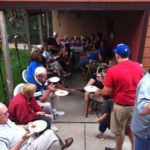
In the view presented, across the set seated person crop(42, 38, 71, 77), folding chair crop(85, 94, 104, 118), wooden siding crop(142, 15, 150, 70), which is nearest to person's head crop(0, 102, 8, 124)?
folding chair crop(85, 94, 104, 118)

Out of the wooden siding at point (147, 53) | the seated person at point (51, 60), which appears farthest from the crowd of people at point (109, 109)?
the seated person at point (51, 60)

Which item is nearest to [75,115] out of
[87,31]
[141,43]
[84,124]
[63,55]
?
[84,124]

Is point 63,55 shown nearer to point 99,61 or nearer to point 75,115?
point 99,61

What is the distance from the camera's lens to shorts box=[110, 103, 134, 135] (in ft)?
13.1

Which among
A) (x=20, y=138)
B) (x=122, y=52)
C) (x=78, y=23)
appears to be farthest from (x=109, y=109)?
(x=78, y=23)

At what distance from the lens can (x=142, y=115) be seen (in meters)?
2.97

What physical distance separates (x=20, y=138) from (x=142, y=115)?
1455mm

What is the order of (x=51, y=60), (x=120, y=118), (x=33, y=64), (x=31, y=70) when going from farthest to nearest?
1. (x=51, y=60)
2. (x=33, y=64)
3. (x=31, y=70)
4. (x=120, y=118)

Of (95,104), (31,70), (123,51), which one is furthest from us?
(95,104)

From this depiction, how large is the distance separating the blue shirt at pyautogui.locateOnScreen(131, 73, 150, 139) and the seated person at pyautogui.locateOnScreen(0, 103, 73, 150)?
113cm

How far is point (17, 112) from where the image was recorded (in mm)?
4215

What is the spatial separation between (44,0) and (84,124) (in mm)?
2378

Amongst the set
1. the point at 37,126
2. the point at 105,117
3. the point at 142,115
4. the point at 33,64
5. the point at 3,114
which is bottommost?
the point at 105,117

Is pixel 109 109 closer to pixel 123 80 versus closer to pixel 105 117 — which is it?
pixel 105 117
